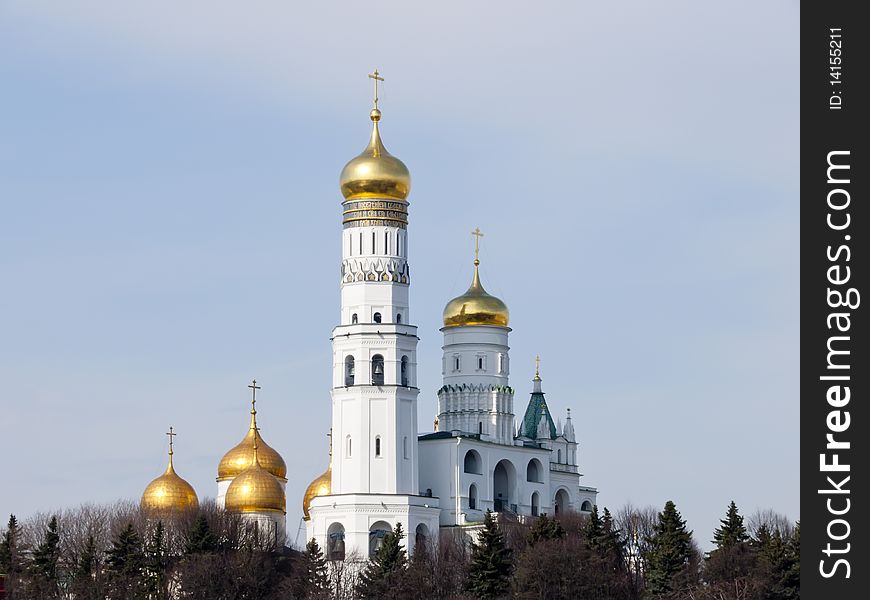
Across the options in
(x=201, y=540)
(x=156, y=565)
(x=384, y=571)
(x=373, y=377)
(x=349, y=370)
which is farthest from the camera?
(x=349, y=370)

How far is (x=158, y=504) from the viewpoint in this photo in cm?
7100

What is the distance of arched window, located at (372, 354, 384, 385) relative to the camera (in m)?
64.8

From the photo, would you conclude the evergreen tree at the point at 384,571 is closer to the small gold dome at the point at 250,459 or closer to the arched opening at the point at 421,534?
the arched opening at the point at 421,534

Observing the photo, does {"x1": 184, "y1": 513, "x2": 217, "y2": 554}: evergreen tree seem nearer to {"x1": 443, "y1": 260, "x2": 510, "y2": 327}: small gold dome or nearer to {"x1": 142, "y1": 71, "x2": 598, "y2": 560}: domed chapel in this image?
{"x1": 142, "y1": 71, "x2": 598, "y2": 560}: domed chapel

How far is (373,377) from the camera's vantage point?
64.7 m

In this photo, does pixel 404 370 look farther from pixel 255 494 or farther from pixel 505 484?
pixel 505 484

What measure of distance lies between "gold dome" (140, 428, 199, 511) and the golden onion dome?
164cm

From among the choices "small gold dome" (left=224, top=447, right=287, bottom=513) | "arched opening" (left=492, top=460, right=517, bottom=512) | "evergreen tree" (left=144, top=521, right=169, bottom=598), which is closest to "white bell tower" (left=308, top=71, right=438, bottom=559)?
"small gold dome" (left=224, top=447, right=287, bottom=513)

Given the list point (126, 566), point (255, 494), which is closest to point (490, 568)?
point (126, 566)

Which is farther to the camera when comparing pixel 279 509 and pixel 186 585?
pixel 279 509

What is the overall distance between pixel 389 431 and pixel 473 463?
20.3ft
